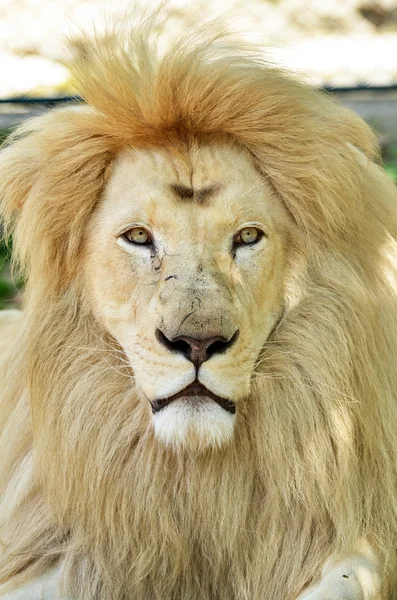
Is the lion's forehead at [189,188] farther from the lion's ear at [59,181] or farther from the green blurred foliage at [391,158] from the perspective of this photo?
the green blurred foliage at [391,158]

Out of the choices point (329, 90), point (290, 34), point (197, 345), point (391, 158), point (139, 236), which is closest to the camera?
point (197, 345)

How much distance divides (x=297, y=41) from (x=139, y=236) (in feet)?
18.3

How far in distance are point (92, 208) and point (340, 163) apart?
2.07 ft

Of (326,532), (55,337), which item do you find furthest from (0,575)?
(326,532)

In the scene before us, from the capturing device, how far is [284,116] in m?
2.59

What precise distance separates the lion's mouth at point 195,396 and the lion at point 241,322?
0.18 feet

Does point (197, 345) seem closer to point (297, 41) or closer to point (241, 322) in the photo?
point (241, 322)

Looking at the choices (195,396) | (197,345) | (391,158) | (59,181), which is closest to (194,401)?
(195,396)

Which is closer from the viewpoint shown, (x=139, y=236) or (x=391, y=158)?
(x=139, y=236)

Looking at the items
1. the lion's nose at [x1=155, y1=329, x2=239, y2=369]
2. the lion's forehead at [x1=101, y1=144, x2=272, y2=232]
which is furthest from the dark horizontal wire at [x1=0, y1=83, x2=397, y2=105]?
the lion's nose at [x1=155, y1=329, x2=239, y2=369]

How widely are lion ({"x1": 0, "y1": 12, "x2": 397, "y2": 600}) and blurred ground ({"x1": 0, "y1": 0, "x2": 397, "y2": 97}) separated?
13.8 ft

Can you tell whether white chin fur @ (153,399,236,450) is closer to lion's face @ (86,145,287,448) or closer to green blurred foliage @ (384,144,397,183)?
lion's face @ (86,145,287,448)

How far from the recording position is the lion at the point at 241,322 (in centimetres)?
252

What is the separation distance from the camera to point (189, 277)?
240 cm
